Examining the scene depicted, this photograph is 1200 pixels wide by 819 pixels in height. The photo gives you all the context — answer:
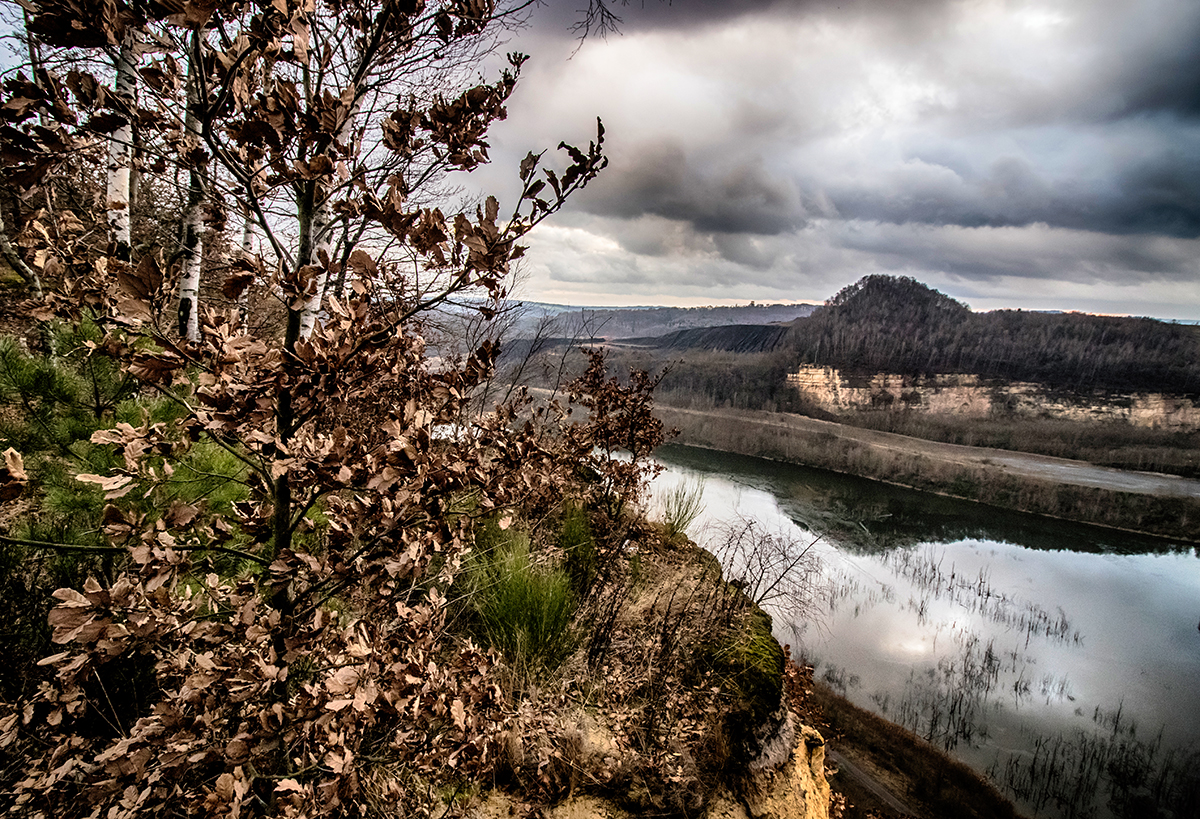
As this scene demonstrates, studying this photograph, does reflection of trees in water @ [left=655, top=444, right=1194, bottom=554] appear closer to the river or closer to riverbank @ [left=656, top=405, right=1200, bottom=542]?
the river

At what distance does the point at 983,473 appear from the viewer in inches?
→ 1501

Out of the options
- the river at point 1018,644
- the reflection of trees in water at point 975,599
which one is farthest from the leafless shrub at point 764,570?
the reflection of trees in water at point 975,599

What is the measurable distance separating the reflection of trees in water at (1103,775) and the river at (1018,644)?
4cm

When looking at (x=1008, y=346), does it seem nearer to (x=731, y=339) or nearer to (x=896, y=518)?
(x=731, y=339)

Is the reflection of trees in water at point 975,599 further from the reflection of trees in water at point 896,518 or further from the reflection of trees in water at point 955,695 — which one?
the reflection of trees in water at point 896,518

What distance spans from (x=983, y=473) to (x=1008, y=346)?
55067 mm

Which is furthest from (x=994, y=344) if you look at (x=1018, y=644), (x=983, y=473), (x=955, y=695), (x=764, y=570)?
(x=764, y=570)

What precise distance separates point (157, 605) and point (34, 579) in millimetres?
1841

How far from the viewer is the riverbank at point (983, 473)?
105ft

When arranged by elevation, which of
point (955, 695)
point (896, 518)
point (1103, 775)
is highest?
point (896, 518)

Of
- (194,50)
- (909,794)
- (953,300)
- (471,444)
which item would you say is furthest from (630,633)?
(953,300)

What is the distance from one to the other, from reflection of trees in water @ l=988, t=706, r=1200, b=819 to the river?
0.11 ft

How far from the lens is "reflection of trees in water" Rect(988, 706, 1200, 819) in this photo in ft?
35.0

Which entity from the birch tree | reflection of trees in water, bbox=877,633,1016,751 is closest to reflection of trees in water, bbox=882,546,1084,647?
reflection of trees in water, bbox=877,633,1016,751
